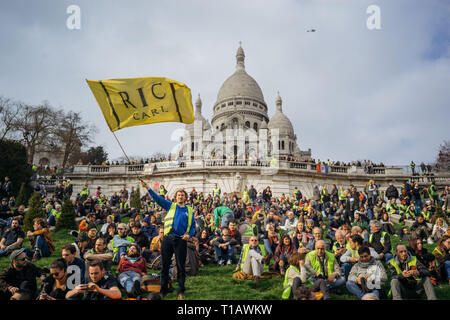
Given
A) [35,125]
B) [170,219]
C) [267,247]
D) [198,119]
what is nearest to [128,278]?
[170,219]

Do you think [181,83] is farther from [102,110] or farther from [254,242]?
[254,242]

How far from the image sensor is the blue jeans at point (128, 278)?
5762 millimetres

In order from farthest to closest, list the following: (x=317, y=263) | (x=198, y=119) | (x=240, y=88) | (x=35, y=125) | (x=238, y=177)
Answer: (x=240, y=88)
(x=198, y=119)
(x=35, y=125)
(x=238, y=177)
(x=317, y=263)

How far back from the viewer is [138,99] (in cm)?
718

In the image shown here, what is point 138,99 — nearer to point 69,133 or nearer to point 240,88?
point 69,133

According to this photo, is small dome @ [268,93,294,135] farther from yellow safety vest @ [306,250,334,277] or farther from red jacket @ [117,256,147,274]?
red jacket @ [117,256,147,274]

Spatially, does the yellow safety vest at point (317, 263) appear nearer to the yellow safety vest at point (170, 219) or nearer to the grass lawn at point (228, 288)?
the grass lawn at point (228, 288)

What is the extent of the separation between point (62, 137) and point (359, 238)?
124 feet

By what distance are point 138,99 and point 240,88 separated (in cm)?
6507

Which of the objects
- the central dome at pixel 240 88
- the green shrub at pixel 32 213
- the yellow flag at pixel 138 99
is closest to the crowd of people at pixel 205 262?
the yellow flag at pixel 138 99

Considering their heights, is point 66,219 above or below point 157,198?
below

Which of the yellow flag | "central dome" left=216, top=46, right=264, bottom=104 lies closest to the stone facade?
the yellow flag

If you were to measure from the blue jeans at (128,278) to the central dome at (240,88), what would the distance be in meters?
65.1

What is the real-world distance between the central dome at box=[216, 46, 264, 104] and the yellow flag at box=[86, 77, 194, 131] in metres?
63.1
